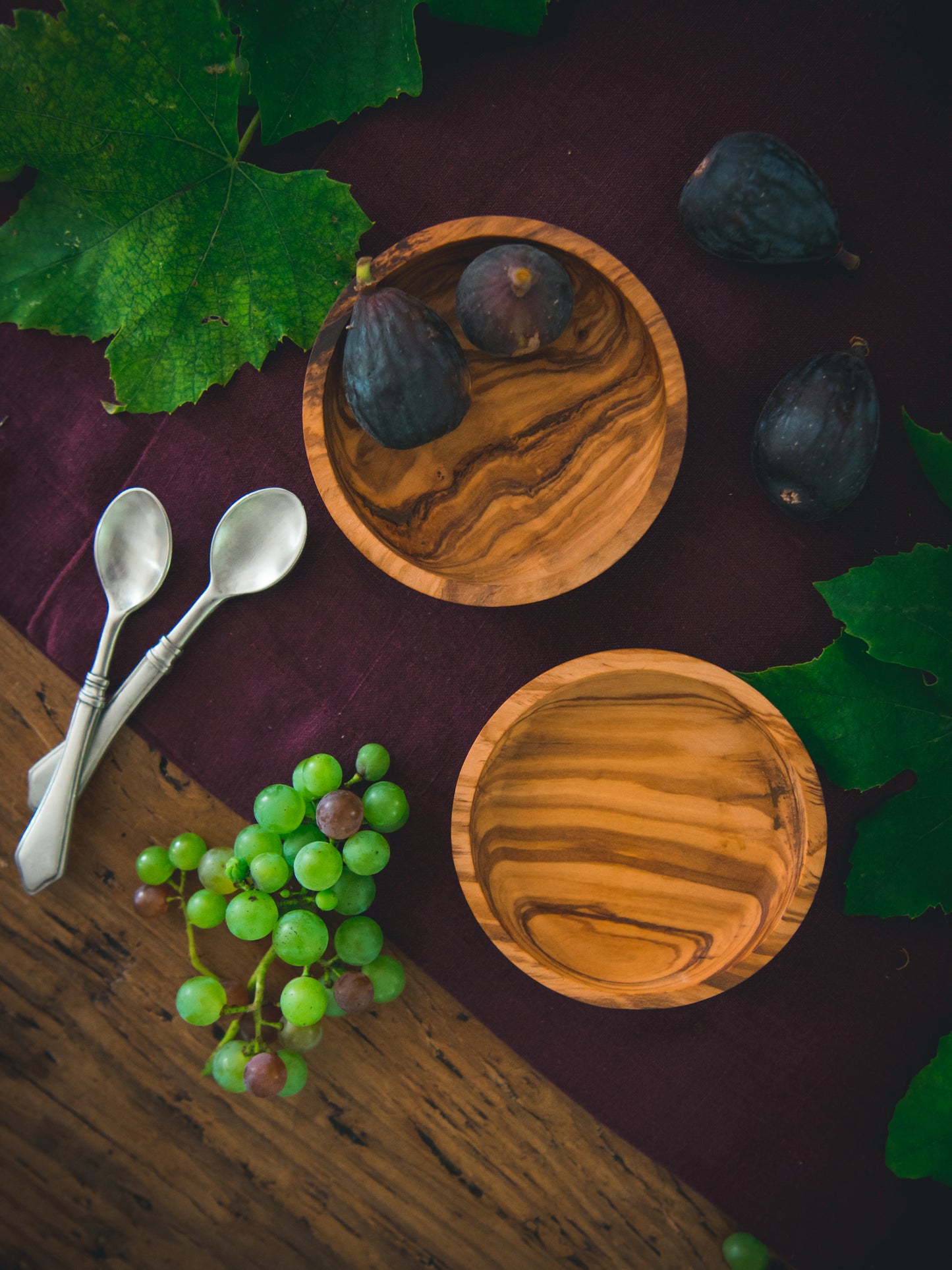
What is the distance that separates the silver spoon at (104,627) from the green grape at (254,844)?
17 centimetres

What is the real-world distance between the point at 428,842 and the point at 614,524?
1.10ft

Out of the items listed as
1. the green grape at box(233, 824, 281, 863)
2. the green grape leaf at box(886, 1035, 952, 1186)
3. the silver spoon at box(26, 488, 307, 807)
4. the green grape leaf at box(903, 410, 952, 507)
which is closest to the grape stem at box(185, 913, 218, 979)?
the green grape at box(233, 824, 281, 863)

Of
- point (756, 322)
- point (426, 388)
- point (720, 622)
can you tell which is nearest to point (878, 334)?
point (756, 322)

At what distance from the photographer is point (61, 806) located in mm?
735

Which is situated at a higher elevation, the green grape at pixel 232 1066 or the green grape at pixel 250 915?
the green grape at pixel 250 915

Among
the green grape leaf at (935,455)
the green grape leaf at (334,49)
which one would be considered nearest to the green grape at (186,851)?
the green grape leaf at (334,49)

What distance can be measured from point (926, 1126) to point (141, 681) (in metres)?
0.79

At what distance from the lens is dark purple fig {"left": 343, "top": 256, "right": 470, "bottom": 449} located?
0.60m

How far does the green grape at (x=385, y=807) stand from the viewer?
0.70 meters

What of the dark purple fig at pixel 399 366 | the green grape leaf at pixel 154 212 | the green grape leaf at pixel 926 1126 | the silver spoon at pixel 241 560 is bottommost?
the green grape leaf at pixel 926 1126

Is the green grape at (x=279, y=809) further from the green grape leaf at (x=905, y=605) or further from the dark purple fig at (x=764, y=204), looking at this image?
the dark purple fig at (x=764, y=204)

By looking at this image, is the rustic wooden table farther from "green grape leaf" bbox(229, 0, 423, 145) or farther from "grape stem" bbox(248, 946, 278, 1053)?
"green grape leaf" bbox(229, 0, 423, 145)

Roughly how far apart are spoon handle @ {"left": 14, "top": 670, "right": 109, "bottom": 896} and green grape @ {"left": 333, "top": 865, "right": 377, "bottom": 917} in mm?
262

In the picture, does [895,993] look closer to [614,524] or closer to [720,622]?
[720,622]
